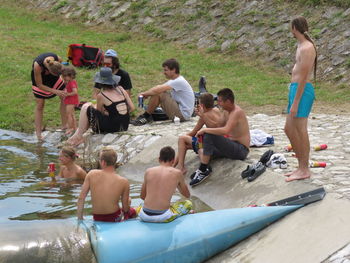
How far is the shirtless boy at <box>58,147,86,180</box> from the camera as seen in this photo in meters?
9.12

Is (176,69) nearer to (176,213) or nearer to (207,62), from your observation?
(176,213)

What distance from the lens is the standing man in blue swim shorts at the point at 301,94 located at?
6.91 m

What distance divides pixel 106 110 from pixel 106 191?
4.48 m

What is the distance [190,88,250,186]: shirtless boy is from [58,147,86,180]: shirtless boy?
1692 mm

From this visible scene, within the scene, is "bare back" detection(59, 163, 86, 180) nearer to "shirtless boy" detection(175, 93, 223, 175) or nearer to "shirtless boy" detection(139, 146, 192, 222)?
"shirtless boy" detection(175, 93, 223, 175)

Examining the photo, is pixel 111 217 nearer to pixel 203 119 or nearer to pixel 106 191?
pixel 106 191

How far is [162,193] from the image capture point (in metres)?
6.73

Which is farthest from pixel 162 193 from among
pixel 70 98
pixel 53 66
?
pixel 70 98

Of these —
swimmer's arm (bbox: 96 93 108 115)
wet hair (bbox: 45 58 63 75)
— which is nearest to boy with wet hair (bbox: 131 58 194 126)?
swimmer's arm (bbox: 96 93 108 115)

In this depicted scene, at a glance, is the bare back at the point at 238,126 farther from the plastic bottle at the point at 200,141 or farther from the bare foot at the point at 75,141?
the bare foot at the point at 75,141

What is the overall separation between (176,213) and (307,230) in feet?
4.55

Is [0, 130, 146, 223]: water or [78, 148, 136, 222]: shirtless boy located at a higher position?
[78, 148, 136, 222]: shirtless boy

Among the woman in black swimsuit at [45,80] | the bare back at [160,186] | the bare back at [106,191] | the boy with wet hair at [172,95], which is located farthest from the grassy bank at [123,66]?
the bare back at [160,186]

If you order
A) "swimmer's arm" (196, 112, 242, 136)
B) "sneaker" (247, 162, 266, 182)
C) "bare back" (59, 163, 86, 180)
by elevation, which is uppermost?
"swimmer's arm" (196, 112, 242, 136)
